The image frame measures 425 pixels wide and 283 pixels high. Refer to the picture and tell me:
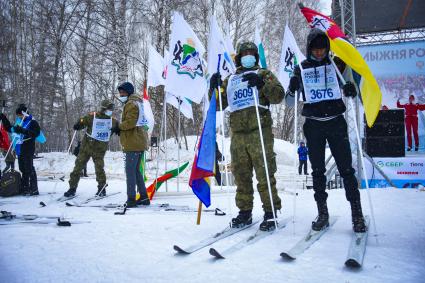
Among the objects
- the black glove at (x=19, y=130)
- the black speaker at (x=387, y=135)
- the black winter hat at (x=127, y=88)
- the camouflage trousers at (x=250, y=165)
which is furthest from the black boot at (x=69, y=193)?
the black speaker at (x=387, y=135)

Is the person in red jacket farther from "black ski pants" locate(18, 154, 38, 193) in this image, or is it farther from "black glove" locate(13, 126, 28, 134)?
"black glove" locate(13, 126, 28, 134)

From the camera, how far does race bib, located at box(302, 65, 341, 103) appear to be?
3615 millimetres

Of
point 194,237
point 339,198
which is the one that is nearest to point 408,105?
point 339,198

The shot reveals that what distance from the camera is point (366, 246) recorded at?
115 inches

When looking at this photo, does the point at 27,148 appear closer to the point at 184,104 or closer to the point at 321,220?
the point at 184,104

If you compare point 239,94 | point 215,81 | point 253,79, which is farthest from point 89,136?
point 253,79

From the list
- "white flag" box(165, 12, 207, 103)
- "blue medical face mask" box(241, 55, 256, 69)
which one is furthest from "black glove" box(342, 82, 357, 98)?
"white flag" box(165, 12, 207, 103)

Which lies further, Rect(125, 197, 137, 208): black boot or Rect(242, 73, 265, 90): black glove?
Rect(125, 197, 137, 208): black boot

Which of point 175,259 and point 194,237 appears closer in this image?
point 175,259

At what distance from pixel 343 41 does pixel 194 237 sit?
2709 millimetres

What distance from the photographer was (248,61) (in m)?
3.95

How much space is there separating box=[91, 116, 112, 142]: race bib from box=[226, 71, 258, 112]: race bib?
408cm

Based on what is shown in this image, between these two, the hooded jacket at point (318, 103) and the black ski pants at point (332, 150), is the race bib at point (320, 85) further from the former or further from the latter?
the black ski pants at point (332, 150)

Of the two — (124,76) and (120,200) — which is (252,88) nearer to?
(120,200)
